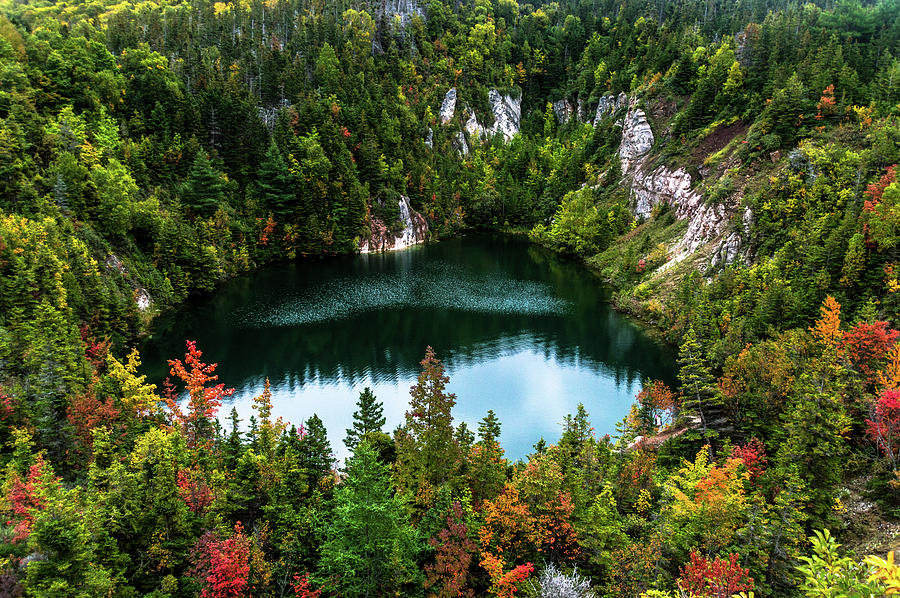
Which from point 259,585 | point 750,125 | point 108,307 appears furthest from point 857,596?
point 750,125

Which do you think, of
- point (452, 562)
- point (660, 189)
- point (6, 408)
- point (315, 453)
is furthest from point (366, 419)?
point (660, 189)

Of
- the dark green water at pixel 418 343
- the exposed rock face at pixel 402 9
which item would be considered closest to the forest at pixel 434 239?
the dark green water at pixel 418 343

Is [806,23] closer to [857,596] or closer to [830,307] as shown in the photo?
[830,307]

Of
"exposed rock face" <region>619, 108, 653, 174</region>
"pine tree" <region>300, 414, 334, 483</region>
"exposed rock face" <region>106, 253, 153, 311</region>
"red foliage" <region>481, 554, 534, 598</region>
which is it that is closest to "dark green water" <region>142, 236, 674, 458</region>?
"exposed rock face" <region>106, 253, 153, 311</region>

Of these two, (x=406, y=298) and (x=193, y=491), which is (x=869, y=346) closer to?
(x=193, y=491)

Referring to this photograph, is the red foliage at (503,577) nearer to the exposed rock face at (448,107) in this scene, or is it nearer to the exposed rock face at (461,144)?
the exposed rock face at (461,144)

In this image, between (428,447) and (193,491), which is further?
(428,447)
